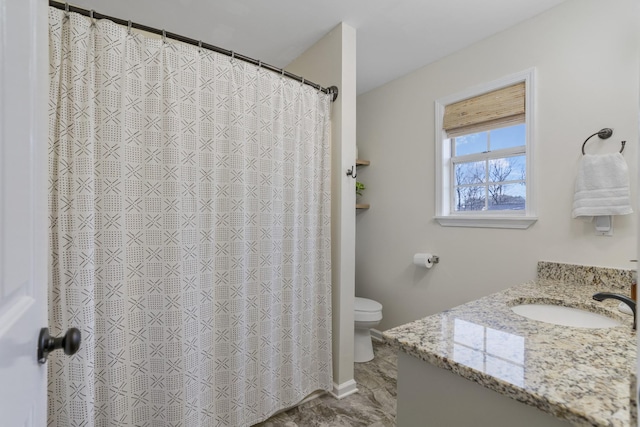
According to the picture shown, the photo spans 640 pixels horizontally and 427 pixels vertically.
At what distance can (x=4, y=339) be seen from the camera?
41 cm

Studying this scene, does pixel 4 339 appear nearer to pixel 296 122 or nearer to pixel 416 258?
pixel 296 122

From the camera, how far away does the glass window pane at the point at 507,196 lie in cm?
193

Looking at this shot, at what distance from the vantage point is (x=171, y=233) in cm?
130

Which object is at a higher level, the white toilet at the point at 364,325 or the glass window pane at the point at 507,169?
the glass window pane at the point at 507,169

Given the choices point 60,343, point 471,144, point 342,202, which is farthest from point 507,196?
point 60,343

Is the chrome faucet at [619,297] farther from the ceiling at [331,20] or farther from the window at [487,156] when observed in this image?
the ceiling at [331,20]

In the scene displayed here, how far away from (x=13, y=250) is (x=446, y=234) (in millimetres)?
2326

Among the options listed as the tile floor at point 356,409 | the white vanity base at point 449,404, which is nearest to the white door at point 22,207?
the white vanity base at point 449,404

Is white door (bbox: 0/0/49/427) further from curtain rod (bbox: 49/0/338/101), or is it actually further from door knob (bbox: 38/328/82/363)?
curtain rod (bbox: 49/0/338/101)

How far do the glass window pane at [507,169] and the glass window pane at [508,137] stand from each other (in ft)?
0.30

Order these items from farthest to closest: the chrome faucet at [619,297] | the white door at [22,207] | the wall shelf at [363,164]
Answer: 1. the wall shelf at [363,164]
2. the chrome faucet at [619,297]
3. the white door at [22,207]

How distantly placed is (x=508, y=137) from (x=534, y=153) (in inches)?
10.3

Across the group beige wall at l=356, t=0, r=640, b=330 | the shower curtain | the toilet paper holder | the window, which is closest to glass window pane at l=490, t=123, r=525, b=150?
the window

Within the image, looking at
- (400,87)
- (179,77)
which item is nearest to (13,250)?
(179,77)
